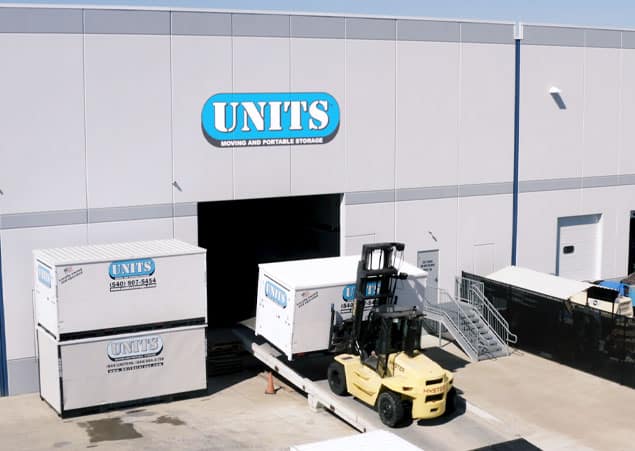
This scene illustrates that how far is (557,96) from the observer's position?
92.3ft

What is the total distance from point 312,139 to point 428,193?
4196 millimetres

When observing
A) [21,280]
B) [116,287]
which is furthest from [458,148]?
[21,280]

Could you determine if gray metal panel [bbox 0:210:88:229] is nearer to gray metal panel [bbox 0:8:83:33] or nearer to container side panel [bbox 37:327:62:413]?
container side panel [bbox 37:327:62:413]

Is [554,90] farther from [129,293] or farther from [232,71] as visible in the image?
[129,293]

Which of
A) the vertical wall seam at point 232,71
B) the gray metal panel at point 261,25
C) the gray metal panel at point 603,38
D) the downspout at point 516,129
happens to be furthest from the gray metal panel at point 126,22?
the gray metal panel at point 603,38

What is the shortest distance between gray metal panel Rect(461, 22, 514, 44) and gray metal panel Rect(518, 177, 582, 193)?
4354 millimetres

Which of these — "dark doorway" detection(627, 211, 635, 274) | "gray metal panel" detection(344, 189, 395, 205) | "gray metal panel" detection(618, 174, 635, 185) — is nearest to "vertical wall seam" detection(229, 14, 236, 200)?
"gray metal panel" detection(344, 189, 395, 205)

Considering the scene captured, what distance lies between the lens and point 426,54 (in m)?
25.4

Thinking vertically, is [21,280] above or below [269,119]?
below

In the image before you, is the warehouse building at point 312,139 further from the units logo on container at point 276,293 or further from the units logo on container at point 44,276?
the units logo on container at point 276,293

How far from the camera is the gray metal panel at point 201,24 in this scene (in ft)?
71.1

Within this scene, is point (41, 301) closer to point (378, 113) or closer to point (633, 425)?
point (378, 113)

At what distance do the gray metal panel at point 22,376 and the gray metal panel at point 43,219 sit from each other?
3142 mm

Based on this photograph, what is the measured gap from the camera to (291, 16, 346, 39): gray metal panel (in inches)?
916
